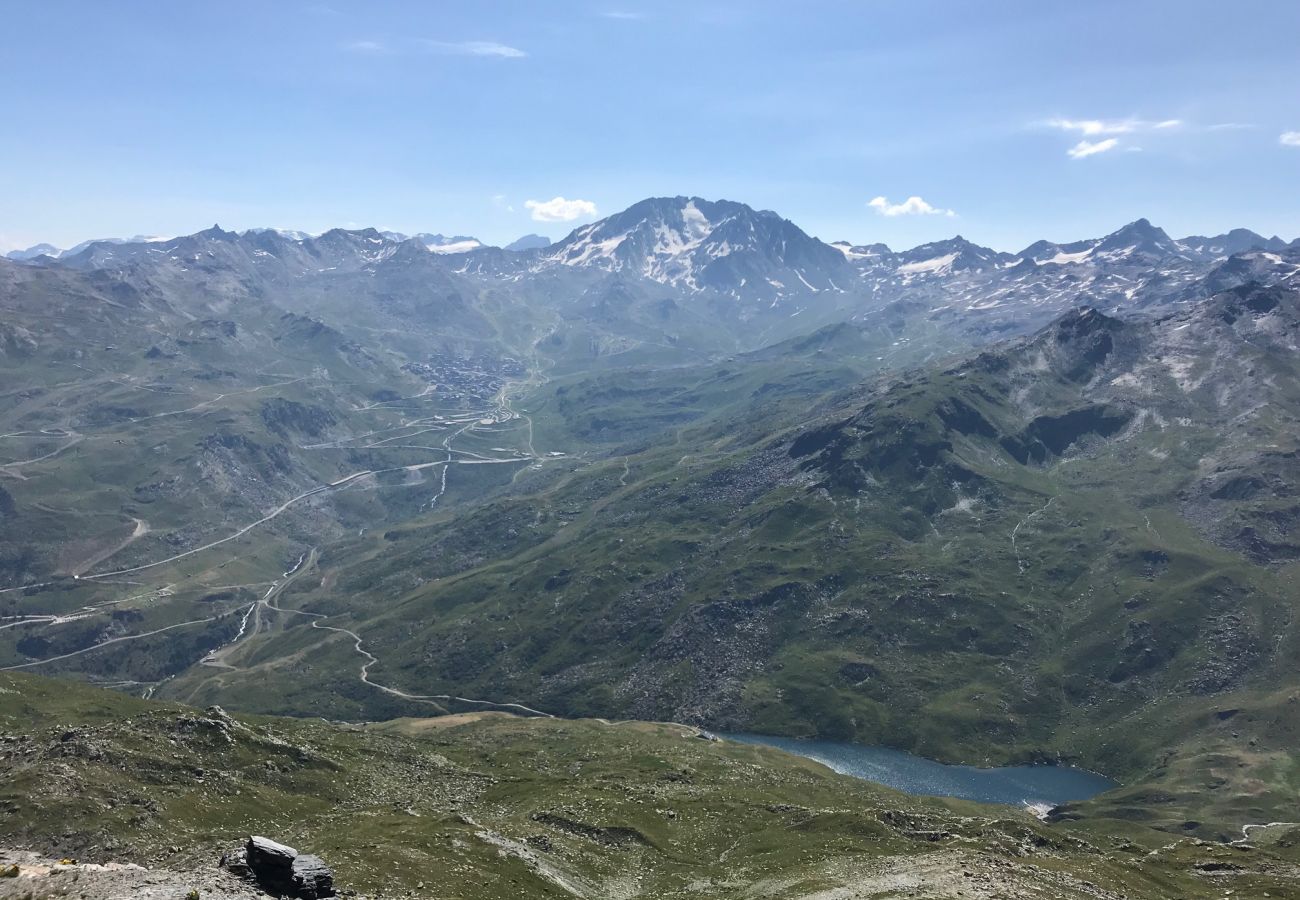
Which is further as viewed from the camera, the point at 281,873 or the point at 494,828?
the point at 494,828

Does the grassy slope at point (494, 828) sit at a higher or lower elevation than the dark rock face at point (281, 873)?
lower

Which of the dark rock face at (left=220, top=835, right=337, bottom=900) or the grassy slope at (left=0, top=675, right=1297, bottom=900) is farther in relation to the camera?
the grassy slope at (left=0, top=675, right=1297, bottom=900)

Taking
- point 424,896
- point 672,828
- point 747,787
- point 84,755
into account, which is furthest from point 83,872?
point 747,787

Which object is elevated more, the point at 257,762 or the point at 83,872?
the point at 83,872

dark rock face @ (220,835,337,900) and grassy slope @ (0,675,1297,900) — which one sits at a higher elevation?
dark rock face @ (220,835,337,900)

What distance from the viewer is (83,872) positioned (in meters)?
72.2

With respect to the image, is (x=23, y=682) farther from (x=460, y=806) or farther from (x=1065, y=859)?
(x=1065, y=859)

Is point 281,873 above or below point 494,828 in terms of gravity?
above

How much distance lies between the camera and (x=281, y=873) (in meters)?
70.3

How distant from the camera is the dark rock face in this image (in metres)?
69.9

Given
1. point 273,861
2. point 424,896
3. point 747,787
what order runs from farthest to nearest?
point 747,787 → point 424,896 → point 273,861

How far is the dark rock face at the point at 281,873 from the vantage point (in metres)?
69.9

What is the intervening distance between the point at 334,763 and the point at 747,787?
81.5 metres

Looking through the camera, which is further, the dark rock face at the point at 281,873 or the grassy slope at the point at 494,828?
the grassy slope at the point at 494,828
